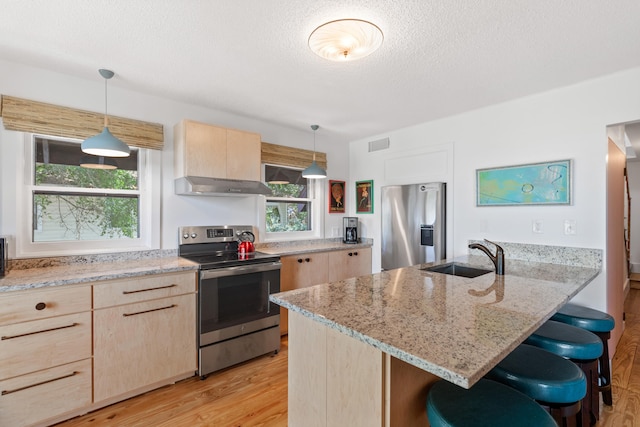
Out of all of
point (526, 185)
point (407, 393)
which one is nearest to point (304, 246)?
point (526, 185)

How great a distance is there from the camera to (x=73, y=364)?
72.5 inches

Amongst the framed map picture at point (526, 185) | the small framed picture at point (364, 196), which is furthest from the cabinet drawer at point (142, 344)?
the framed map picture at point (526, 185)

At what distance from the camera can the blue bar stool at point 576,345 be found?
56.3 inches

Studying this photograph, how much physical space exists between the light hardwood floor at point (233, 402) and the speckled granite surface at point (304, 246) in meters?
1.09

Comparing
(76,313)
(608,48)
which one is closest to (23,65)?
(76,313)

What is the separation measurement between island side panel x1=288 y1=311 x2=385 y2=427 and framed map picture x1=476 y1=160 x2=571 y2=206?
90.6 inches

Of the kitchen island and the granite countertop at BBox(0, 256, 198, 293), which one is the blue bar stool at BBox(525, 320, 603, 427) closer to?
the kitchen island

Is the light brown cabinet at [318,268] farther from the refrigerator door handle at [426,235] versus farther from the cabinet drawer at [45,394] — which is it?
the cabinet drawer at [45,394]

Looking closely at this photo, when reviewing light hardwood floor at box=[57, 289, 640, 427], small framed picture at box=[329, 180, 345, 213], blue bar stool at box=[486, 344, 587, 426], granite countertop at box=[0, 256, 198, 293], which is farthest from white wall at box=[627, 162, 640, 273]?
granite countertop at box=[0, 256, 198, 293]

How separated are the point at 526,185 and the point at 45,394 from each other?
12.4 feet

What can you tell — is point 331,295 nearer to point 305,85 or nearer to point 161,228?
point 305,85

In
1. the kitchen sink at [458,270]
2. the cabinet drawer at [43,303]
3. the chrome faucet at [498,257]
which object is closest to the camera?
the cabinet drawer at [43,303]

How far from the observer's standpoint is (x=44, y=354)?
5.76ft

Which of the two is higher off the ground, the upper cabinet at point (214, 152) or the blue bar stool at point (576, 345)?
the upper cabinet at point (214, 152)
